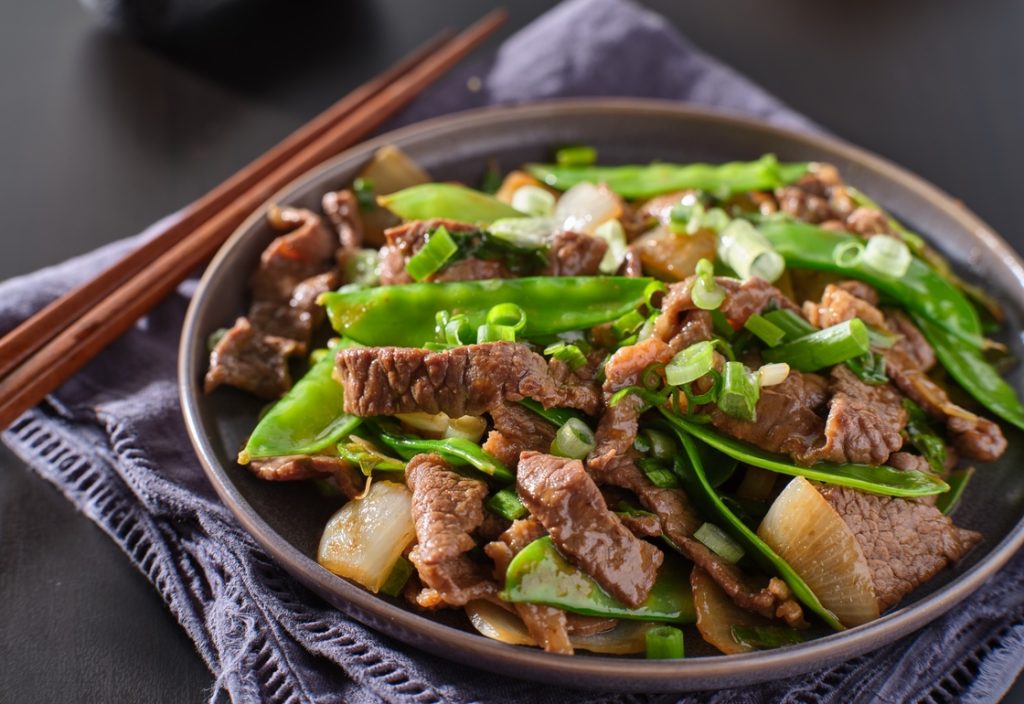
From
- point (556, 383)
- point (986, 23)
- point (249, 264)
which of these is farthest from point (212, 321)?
point (986, 23)

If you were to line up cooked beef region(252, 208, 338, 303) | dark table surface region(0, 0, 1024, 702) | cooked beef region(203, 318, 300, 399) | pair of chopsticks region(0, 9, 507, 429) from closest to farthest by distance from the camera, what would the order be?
1. cooked beef region(203, 318, 300, 399)
2. pair of chopsticks region(0, 9, 507, 429)
3. cooked beef region(252, 208, 338, 303)
4. dark table surface region(0, 0, 1024, 702)

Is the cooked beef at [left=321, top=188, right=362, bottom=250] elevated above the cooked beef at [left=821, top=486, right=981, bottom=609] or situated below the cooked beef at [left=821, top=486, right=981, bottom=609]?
above

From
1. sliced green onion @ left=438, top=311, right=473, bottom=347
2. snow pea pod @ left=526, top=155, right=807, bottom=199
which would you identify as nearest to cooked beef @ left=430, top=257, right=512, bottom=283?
sliced green onion @ left=438, top=311, right=473, bottom=347

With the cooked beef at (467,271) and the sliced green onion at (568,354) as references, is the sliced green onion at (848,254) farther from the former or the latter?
the cooked beef at (467,271)

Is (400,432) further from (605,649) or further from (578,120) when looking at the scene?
(578,120)

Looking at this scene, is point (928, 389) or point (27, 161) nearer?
point (928, 389)

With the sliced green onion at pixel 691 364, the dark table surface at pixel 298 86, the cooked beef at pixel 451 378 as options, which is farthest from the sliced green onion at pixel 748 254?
the dark table surface at pixel 298 86

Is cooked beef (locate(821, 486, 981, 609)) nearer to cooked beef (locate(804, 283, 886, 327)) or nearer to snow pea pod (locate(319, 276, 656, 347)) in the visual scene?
cooked beef (locate(804, 283, 886, 327))
